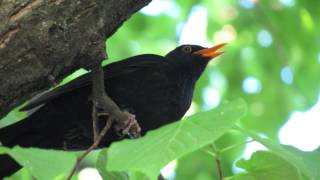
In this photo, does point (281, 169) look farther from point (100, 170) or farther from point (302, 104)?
point (302, 104)

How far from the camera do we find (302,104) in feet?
14.5

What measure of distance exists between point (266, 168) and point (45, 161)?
0.63 metres

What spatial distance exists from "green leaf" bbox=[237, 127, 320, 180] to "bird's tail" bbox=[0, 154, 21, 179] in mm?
1526

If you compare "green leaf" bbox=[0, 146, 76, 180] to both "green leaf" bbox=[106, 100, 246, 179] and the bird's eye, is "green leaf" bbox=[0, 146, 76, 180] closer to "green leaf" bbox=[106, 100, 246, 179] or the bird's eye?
"green leaf" bbox=[106, 100, 246, 179]

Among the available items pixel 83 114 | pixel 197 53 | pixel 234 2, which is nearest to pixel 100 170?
pixel 83 114

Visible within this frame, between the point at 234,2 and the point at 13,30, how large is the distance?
310 cm

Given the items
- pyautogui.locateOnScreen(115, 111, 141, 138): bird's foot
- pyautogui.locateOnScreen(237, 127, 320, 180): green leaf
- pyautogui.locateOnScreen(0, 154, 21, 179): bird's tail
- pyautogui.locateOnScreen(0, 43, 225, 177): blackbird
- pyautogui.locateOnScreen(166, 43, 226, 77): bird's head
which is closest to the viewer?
A: pyautogui.locateOnScreen(237, 127, 320, 180): green leaf

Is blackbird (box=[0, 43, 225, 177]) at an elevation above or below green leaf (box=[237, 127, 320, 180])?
below

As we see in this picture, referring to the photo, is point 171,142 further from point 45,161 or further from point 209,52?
point 209,52

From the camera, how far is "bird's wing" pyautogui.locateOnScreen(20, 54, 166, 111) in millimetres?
2896

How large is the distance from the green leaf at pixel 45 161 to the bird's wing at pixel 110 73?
139 centimetres

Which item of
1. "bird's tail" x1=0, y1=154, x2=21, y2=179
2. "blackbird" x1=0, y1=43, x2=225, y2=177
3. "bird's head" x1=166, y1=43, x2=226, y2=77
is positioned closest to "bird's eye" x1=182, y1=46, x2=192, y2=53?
"bird's head" x1=166, y1=43, x2=226, y2=77

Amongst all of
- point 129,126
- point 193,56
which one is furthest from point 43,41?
point 193,56

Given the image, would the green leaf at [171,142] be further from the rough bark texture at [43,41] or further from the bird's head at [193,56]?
the bird's head at [193,56]
